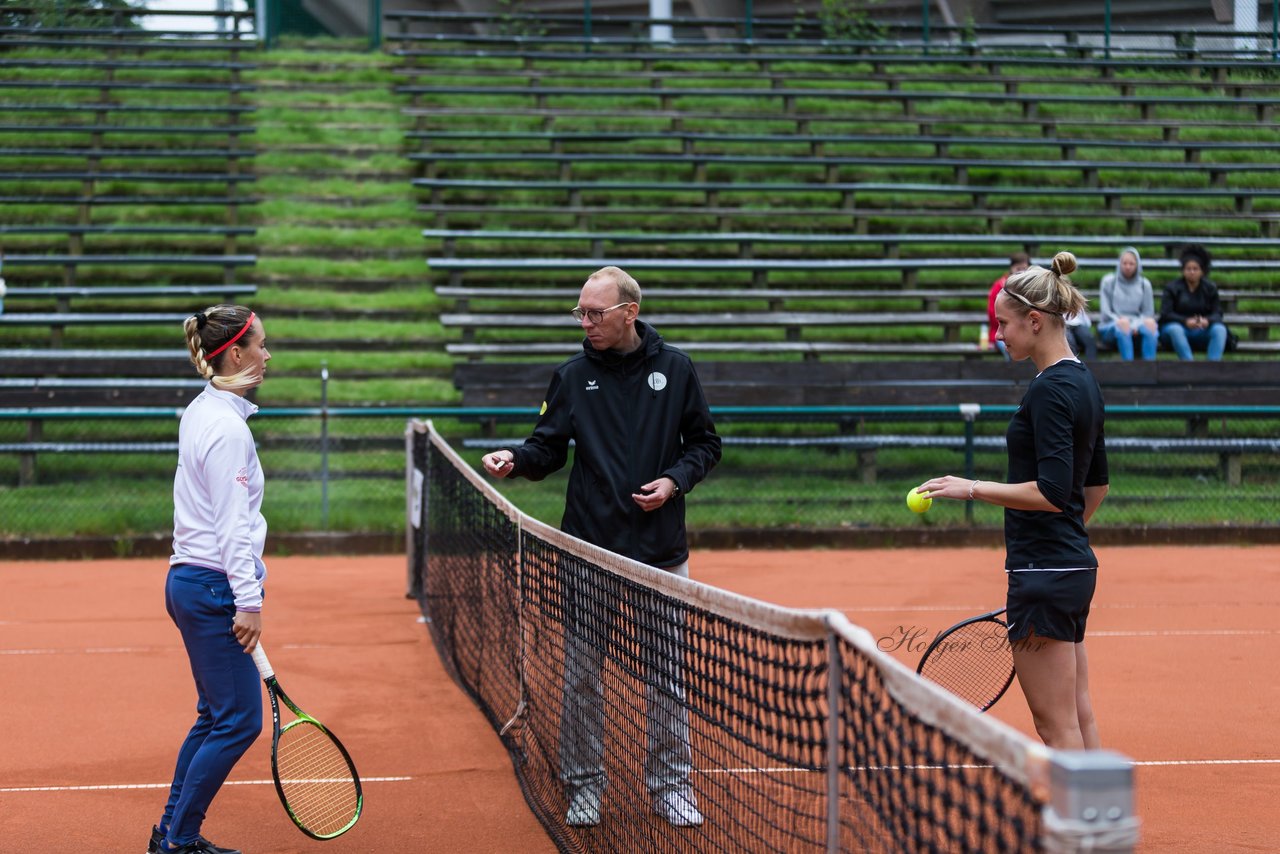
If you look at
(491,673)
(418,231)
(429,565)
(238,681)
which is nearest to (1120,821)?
(238,681)

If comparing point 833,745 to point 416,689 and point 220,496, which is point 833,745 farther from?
point 416,689

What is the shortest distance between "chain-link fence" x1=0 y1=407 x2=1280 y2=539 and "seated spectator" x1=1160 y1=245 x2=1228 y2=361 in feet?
8.26

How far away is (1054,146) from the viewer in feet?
75.1

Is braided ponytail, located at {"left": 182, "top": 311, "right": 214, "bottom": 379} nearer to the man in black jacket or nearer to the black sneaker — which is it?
the man in black jacket

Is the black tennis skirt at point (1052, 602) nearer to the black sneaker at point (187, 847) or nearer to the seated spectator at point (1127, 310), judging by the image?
the black sneaker at point (187, 847)

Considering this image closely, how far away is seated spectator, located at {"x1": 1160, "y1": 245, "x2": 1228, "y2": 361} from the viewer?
637 inches

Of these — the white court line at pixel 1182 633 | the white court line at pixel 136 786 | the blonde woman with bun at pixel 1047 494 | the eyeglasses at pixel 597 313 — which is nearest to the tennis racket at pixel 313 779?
the white court line at pixel 136 786

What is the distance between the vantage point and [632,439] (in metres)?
5.30

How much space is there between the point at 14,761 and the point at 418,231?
1477 cm

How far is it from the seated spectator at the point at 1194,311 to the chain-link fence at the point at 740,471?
2517 millimetres

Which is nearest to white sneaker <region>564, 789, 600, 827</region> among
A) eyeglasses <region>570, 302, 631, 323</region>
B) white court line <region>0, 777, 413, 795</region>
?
white court line <region>0, 777, 413, 795</region>

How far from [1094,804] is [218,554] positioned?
10.7ft

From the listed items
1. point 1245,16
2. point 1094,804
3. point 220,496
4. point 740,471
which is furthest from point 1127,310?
point 1094,804

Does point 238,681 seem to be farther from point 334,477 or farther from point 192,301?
point 192,301
